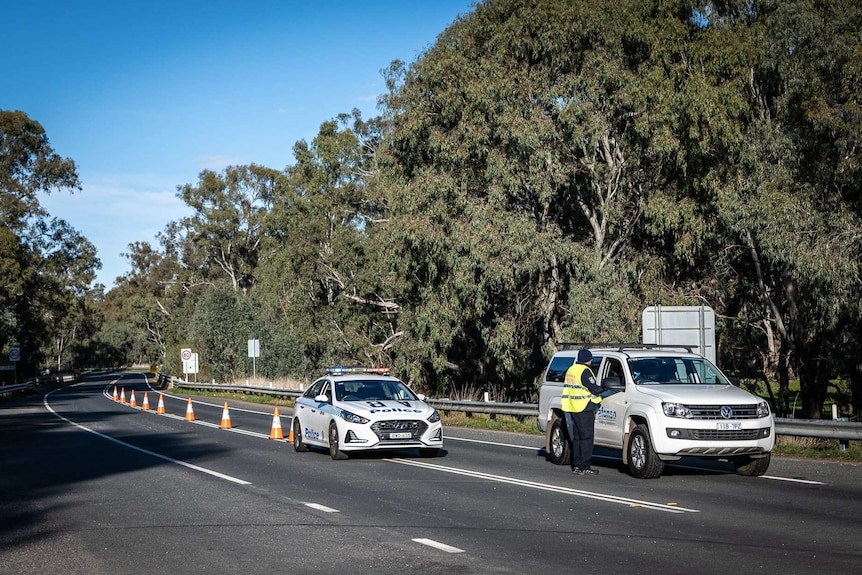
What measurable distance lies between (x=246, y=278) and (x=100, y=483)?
258ft

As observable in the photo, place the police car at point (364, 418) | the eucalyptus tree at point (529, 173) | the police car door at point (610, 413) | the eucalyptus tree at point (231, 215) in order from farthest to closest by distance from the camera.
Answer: the eucalyptus tree at point (231, 215)
the eucalyptus tree at point (529, 173)
the police car at point (364, 418)
the police car door at point (610, 413)

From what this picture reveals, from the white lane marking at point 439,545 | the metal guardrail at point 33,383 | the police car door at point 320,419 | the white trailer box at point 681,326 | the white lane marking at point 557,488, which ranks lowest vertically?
the metal guardrail at point 33,383

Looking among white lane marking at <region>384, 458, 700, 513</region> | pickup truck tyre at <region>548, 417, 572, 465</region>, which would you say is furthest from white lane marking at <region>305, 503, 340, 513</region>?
pickup truck tyre at <region>548, 417, 572, 465</region>

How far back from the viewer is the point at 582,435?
50.4 feet

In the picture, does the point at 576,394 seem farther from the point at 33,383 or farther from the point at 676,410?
the point at 33,383

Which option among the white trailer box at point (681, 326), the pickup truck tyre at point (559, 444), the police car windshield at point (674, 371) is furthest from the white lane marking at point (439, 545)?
the white trailer box at point (681, 326)

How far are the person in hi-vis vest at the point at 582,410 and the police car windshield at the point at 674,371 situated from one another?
2.52 ft

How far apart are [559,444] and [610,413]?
4.79ft

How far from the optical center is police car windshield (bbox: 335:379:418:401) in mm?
19016

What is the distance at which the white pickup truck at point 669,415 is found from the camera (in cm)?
1433

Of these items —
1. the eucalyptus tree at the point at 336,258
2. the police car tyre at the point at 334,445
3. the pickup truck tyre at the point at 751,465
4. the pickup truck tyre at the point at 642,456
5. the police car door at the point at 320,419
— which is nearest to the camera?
the pickup truck tyre at the point at 642,456

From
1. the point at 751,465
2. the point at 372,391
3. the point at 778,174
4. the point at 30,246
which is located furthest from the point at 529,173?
the point at 30,246

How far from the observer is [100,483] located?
15398mm

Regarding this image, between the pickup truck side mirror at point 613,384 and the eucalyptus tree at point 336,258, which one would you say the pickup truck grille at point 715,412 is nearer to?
the pickup truck side mirror at point 613,384
